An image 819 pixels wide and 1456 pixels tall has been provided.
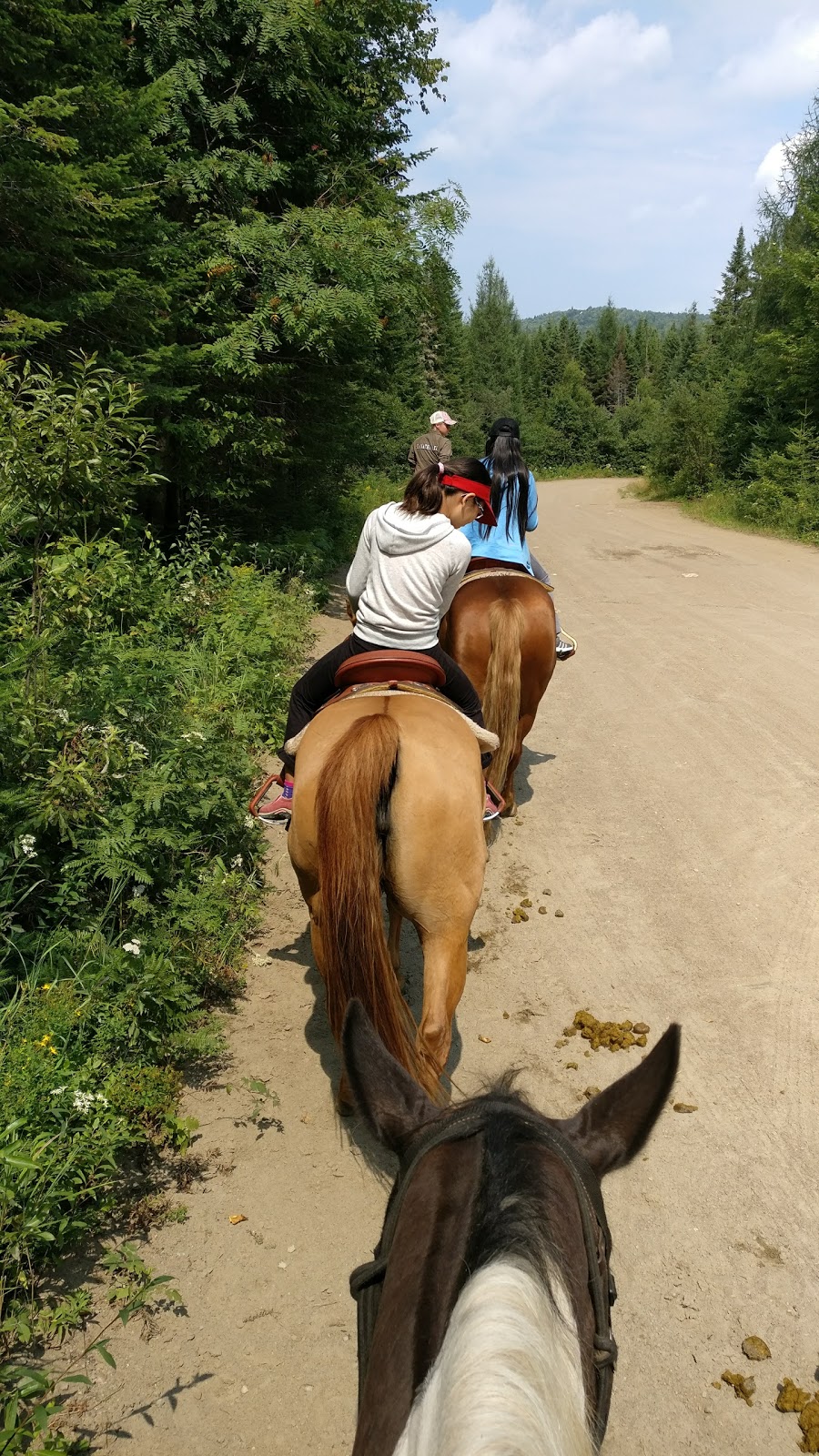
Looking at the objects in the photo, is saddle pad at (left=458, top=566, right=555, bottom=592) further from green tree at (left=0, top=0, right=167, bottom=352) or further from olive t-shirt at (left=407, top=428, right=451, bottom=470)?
green tree at (left=0, top=0, right=167, bottom=352)

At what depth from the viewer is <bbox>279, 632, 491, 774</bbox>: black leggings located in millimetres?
4008

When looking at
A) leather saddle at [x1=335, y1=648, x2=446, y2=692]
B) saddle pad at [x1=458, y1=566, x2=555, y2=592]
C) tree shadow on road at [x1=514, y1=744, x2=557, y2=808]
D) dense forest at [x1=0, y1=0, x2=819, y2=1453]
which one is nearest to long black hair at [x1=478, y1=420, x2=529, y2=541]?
saddle pad at [x1=458, y1=566, x2=555, y2=592]

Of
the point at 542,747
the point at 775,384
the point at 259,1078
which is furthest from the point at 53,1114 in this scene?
the point at 775,384

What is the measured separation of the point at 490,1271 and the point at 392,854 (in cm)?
201

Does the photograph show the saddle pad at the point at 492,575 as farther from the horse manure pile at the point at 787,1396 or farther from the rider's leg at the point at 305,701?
the horse manure pile at the point at 787,1396

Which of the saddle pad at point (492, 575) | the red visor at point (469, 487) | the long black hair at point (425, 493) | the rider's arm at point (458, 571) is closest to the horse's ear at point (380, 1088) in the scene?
the rider's arm at point (458, 571)

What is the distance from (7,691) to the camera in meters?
3.91

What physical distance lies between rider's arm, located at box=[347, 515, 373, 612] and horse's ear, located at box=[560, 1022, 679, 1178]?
8.93ft

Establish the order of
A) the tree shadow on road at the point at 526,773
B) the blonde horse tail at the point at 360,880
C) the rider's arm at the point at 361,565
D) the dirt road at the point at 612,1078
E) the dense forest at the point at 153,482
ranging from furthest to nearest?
1. the tree shadow on road at the point at 526,773
2. the rider's arm at the point at 361,565
3. the dense forest at the point at 153,482
4. the blonde horse tail at the point at 360,880
5. the dirt road at the point at 612,1078

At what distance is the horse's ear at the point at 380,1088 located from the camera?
1.66 metres

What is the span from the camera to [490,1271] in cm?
113

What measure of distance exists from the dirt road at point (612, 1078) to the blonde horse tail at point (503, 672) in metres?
0.92

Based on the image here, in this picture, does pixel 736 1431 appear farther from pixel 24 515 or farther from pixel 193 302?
pixel 193 302

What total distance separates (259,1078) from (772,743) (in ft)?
17.2
